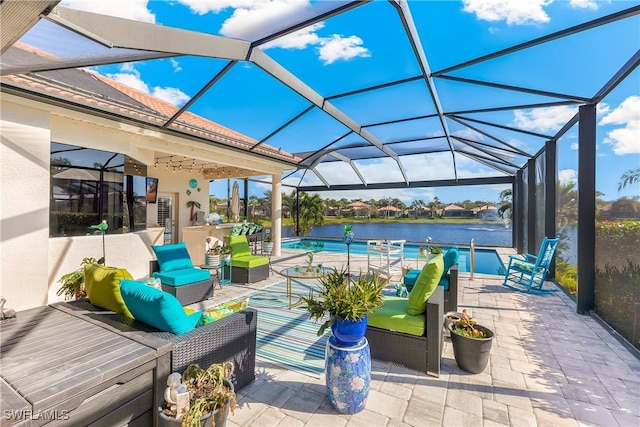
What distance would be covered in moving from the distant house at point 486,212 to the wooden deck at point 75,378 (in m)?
17.7

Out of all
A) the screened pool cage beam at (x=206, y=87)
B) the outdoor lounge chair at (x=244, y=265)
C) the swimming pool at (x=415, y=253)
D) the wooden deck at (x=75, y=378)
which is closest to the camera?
the wooden deck at (x=75, y=378)

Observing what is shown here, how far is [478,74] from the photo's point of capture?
418cm

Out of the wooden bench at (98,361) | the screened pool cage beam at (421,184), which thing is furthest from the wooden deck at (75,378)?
the screened pool cage beam at (421,184)

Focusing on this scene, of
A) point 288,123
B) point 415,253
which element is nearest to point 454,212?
point 415,253

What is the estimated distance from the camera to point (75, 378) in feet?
5.40

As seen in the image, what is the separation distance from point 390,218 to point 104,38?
18.6 m

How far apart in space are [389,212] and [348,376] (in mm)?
18292

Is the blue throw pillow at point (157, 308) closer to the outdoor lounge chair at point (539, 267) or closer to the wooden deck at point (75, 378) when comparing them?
the wooden deck at point (75, 378)

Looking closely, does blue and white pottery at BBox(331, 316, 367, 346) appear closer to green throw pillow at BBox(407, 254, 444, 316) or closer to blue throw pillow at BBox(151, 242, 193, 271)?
green throw pillow at BBox(407, 254, 444, 316)

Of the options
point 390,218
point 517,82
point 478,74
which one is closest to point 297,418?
point 478,74

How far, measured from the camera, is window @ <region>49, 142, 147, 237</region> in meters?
4.73

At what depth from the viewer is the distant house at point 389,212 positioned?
19.5 metres

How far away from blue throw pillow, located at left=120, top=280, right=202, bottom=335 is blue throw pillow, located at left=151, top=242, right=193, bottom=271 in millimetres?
2913

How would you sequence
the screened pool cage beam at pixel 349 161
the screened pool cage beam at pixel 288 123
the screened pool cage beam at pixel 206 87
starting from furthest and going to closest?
the screened pool cage beam at pixel 349 161 → the screened pool cage beam at pixel 288 123 → the screened pool cage beam at pixel 206 87
